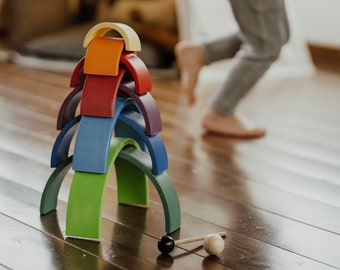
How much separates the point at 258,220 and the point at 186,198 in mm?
171

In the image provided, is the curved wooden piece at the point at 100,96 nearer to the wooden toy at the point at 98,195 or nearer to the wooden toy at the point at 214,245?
the wooden toy at the point at 98,195

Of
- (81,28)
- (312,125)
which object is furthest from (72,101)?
(81,28)

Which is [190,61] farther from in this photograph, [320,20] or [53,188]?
[320,20]

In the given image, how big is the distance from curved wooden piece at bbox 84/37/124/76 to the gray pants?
2.49 ft

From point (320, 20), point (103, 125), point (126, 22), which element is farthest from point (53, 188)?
point (320, 20)

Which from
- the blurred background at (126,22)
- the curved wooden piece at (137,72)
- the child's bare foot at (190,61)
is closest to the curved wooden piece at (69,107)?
the curved wooden piece at (137,72)

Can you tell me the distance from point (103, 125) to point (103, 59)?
11cm

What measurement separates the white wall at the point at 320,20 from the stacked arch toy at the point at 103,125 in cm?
263

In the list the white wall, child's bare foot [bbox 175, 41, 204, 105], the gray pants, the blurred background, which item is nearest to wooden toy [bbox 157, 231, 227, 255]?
the gray pants

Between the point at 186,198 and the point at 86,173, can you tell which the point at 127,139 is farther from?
the point at 186,198

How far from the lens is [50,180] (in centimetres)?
122

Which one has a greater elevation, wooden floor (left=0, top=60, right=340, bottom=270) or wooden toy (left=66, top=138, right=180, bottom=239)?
wooden toy (left=66, top=138, right=180, bottom=239)

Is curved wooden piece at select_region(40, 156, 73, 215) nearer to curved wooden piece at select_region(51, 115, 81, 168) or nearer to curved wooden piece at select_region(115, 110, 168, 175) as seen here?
curved wooden piece at select_region(51, 115, 81, 168)

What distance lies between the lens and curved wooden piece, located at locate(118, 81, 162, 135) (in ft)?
3.72
